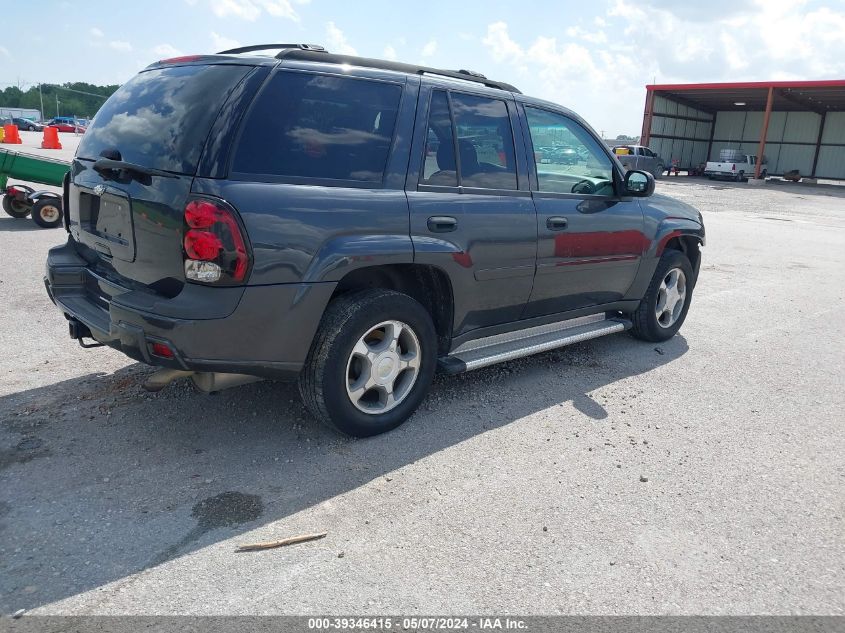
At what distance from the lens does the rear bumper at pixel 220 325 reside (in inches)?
118

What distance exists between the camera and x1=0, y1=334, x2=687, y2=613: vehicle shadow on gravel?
2656mm

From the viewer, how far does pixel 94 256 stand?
12.1ft

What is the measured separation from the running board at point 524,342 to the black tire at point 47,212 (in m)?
8.27

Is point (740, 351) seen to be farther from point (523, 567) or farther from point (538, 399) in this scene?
point (523, 567)

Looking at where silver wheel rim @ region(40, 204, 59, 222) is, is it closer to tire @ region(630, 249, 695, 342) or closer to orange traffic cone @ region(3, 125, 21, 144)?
tire @ region(630, 249, 695, 342)

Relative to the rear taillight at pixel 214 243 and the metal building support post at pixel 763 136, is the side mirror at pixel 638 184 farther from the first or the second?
the metal building support post at pixel 763 136

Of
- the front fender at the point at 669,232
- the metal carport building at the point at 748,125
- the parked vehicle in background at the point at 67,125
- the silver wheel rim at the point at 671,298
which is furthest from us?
the parked vehicle in background at the point at 67,125

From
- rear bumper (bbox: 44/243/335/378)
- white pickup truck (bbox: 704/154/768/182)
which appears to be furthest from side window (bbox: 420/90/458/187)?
white pickup truck (bbox: 704/154/768/182)

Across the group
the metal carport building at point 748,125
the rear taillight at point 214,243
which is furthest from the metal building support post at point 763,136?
the rear taillight at point 214,243

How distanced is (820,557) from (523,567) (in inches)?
51.3

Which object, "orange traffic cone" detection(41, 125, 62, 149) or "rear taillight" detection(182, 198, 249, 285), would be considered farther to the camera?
"orange traffic cone" detection(41, 125, 62, 149)

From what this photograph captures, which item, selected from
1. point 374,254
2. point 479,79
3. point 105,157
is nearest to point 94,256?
point 105,157

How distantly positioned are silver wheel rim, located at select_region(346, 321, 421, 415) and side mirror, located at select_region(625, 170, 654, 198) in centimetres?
227

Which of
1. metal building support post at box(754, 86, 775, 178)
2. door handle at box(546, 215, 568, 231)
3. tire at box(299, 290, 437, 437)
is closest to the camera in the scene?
tire at box(299, 290, 437, 437)
